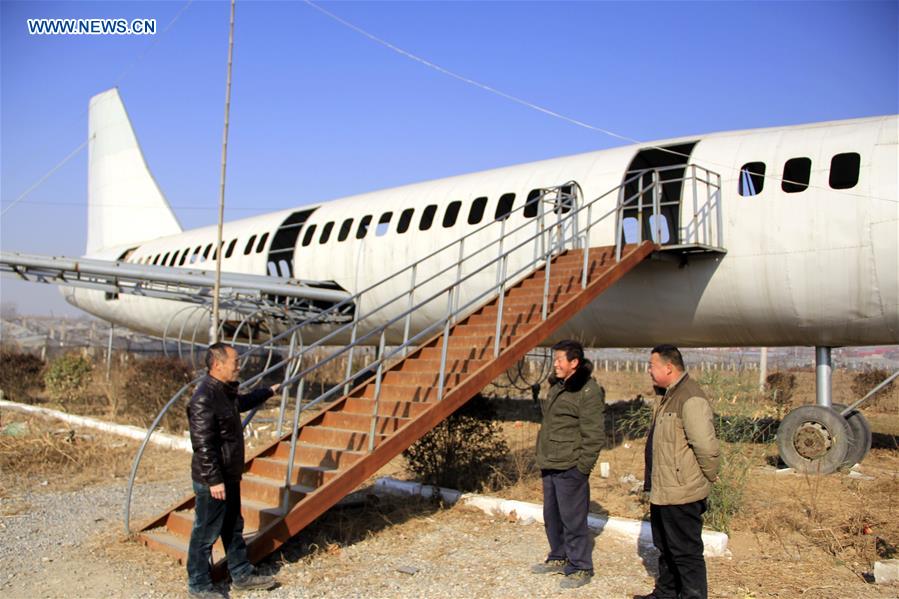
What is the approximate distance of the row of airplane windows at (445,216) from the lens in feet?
43.3

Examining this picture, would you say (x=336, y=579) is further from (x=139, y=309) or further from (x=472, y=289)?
(x=139, y=309)

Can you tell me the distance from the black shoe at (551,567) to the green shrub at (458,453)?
305 cm

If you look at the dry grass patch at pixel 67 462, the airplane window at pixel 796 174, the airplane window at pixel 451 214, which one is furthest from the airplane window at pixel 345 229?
the airplane window at pixel 796 174

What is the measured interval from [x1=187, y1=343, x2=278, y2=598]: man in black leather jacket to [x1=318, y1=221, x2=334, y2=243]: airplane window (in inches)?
470

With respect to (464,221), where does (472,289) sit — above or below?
below

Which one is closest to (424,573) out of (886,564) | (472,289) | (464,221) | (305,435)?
(305,435)

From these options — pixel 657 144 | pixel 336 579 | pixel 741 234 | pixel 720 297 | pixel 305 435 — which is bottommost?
pixel 336 579

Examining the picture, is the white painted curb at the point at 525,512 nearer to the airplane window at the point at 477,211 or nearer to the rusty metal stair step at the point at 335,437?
the rusty metal stair step at the point at 335,437

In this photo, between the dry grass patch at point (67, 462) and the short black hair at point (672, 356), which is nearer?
the short black hair at point (672, 356)

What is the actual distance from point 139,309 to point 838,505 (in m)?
21.9

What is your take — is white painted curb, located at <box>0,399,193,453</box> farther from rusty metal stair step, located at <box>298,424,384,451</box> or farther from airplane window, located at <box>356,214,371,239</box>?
airplane window, located at <box>356,214,371,239</box>

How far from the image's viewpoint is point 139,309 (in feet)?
83.1

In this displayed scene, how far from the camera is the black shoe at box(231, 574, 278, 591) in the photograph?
6.30m

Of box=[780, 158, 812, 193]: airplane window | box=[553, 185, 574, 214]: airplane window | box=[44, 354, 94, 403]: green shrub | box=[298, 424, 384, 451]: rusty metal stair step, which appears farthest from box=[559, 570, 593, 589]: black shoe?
box=[44, 354, 94, 403]: green shrub
